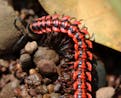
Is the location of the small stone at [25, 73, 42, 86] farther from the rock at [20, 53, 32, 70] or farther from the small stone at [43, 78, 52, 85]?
the rock at [20, 53, 32, 70]

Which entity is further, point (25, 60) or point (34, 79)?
point (25, 60)

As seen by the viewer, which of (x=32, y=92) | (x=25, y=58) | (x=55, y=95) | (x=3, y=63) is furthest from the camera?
(x=3, y=63)

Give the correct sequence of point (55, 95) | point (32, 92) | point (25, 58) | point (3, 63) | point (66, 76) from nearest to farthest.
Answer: point (55, 95), point (32, 92), point (25, 58), point (66, 76), point (3, 63)

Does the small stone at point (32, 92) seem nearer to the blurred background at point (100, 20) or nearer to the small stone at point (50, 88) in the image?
the small stone at point (50, 88)

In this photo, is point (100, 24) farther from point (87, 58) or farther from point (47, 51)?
point (47, 51)

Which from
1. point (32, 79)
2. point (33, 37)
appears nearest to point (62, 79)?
point (32, 79)

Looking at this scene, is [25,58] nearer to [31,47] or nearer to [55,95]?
[31,47]

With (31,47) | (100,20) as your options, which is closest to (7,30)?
(31,47)
